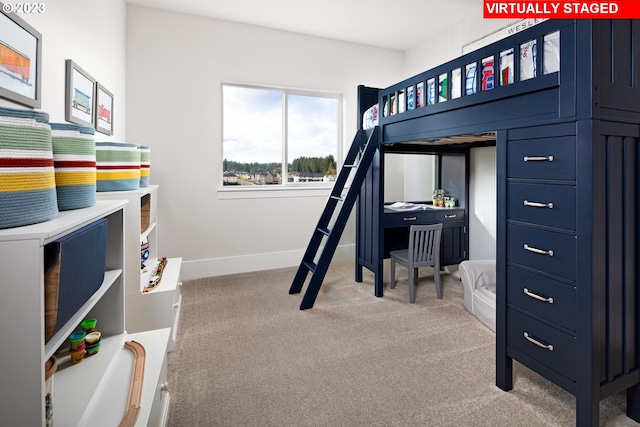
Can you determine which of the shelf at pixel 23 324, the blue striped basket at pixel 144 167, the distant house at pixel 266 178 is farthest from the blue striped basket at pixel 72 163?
the distant house at pixel 266 178

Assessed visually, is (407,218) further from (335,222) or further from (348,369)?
(348,369)

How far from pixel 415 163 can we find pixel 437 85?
7.30 feet

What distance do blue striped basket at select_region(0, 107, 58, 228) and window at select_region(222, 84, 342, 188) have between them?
3.13m

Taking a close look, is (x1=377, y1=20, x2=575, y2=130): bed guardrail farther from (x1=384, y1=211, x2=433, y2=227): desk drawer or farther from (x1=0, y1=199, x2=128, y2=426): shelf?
(x1=0, y1=199, x2=128, y2=426): shelf

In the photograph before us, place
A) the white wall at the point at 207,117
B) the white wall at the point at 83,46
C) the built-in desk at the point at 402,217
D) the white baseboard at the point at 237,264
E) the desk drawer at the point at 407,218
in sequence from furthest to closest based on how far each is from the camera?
the white baseboard at the point at 237,264, the white wall at the point at 207,117, the desk drawer at the point at 407,218, the built-in desk at the point at 402,217, the white wall at the point at 83,46

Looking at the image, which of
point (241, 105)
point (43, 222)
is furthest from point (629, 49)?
point (241, 105)

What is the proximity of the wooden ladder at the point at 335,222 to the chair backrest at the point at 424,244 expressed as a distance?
617 mm

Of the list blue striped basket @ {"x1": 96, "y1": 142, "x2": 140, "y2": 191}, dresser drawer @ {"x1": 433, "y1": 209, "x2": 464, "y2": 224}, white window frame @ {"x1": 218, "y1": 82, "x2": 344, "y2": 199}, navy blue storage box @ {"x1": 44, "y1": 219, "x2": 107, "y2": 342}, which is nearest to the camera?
navy blue storage box @ {"x1": 44, "y1": 219, "x2": 107, "y2": 342}

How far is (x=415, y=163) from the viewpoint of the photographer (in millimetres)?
4523

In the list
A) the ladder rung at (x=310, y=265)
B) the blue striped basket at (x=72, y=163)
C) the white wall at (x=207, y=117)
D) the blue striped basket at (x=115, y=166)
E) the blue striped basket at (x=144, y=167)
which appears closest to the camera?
the blue striped basket at (x=72, y=163)

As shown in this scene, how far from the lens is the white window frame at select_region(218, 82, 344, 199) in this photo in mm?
3871

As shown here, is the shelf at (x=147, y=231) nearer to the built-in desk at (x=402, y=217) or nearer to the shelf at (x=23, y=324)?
the shelf at (x=23, y=324)

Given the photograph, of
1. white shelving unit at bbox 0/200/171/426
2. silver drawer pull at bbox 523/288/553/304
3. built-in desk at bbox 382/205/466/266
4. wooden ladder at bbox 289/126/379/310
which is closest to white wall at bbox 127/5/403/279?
wooden ladder at bbox 289/126/379/310

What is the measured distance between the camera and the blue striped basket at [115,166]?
1814mm
